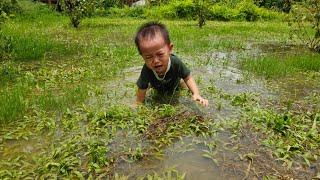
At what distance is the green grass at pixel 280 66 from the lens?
22.9 feet

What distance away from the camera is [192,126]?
4.27m

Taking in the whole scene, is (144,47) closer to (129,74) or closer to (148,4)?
(129,74)

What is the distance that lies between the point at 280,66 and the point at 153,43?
349cm

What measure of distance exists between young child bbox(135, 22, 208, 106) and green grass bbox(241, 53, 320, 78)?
2.02 metres

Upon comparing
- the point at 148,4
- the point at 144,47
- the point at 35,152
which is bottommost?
the point at 148,4

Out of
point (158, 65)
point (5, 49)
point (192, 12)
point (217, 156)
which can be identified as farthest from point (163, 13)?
point (217, 156)

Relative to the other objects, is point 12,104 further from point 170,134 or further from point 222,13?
point 222,13

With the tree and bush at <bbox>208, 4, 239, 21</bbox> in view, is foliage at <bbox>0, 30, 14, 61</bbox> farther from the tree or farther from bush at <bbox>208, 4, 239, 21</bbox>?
bush at <bbox>208, 4, 239, 21</bbox>

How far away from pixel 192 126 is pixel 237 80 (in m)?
2.38

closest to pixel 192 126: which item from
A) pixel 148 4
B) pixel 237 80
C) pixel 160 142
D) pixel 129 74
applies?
pixel 160 142

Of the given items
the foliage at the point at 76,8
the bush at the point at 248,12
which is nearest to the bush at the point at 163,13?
the bush at the point at 248,12

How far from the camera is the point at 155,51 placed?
4.70 m

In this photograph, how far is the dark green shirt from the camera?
5227 mm

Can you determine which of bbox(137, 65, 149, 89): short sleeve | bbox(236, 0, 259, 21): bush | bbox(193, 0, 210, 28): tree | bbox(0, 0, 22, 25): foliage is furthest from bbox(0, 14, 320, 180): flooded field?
bbox(236, 0, 259, 21): bush
